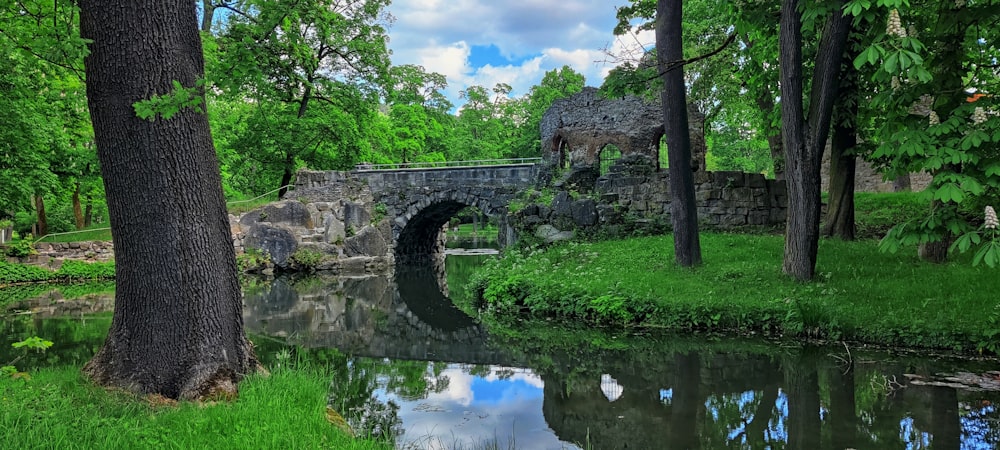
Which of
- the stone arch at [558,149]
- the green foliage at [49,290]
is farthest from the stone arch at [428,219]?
the green foliage at [49,290]

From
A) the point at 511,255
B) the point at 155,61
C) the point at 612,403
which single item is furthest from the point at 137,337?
the point at 511,255

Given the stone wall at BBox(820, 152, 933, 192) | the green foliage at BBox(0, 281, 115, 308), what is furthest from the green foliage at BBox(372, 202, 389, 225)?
the stone wall at BBox(820, 152, 933, 192)

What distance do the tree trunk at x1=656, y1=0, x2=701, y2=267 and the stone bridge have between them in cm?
911

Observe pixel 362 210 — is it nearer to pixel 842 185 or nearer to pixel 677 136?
pixel 677 136

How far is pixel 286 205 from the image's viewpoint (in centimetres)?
2033

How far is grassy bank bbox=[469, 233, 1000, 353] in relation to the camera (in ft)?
21.8

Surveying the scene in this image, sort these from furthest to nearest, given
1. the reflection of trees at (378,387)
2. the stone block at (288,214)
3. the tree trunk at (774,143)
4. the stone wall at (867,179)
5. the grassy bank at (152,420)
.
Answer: the stone block at (288,214), the stone wall at (867,179), the tree trunk at (774,143), the reflection of trees at (378,387), the grassy bank at (152,420)

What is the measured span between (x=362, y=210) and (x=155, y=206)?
705 inches

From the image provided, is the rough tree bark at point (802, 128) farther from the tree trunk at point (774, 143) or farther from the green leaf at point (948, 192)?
the green leaf at point (948, 192)

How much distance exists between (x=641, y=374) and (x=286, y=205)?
1650 centimetres

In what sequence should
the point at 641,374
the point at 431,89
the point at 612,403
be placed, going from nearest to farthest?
the point at 612,403 < the point at 641,374 < the point at 431,89

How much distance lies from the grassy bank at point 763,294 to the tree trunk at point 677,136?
1.54ft

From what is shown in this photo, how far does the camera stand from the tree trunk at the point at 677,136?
9547 mm

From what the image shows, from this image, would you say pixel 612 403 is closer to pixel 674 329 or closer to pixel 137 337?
pixel 674 329
